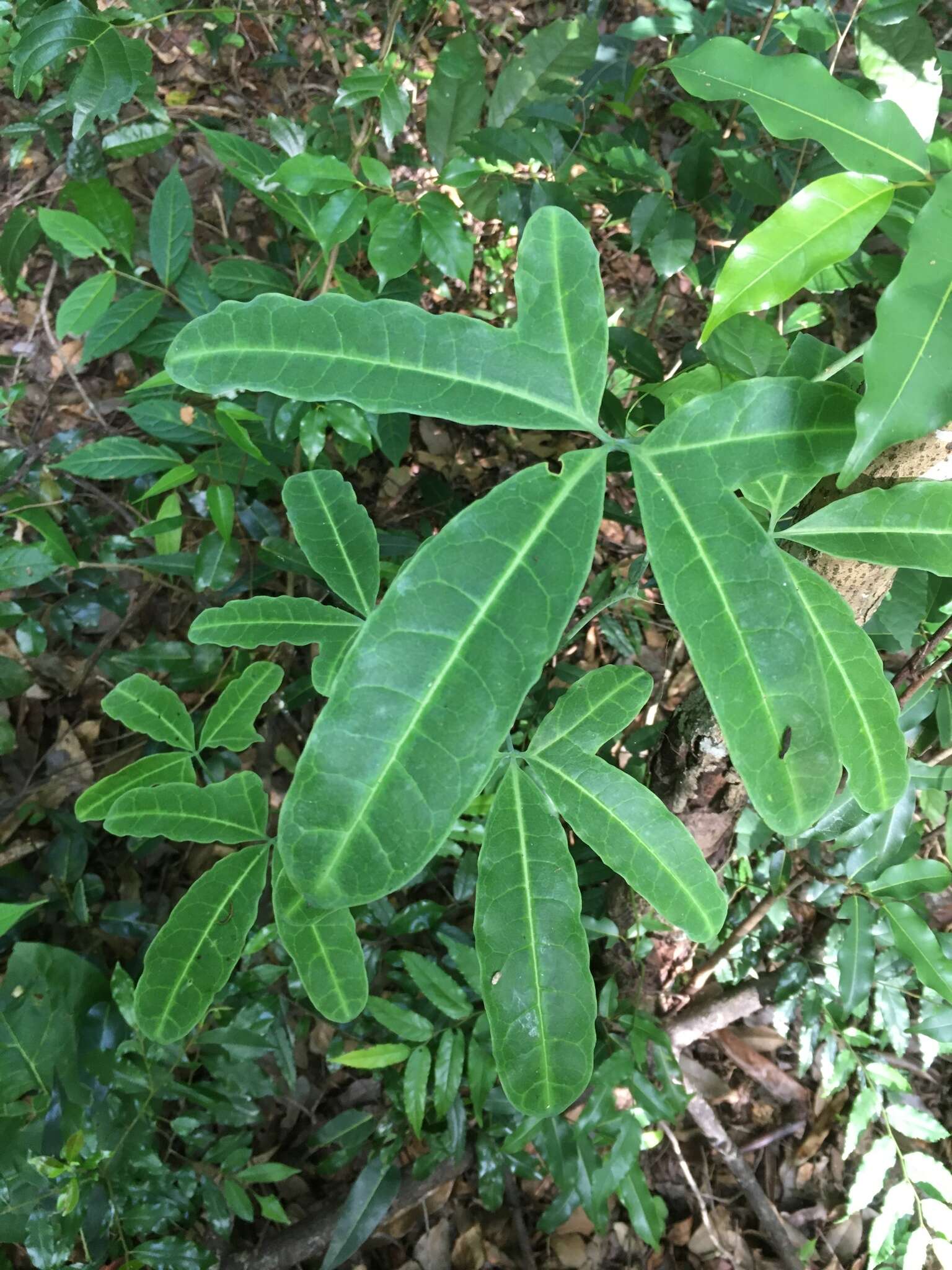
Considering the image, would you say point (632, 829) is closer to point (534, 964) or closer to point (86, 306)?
point (534, 964)

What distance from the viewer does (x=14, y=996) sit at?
57.7 inches

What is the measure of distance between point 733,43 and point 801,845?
53.2 inches

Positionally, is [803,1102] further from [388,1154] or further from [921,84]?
[921,84]

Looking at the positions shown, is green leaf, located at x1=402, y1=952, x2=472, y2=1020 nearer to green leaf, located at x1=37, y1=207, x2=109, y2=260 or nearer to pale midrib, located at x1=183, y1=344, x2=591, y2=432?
pale midrib, located at x1=183, y1=344, x2=591, y2=432

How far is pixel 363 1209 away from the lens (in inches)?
62.4

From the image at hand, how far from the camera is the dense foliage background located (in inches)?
53.3

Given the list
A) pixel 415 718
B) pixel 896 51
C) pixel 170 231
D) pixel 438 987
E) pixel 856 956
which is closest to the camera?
pixel 415 718

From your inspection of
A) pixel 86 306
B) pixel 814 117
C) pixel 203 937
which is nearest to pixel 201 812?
pixel 203 937

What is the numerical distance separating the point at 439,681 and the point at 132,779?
35.3 inches

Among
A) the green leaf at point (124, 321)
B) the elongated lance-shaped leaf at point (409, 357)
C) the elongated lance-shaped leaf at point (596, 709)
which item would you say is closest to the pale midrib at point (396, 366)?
the elongated lance-shaped leaf at point (409, 357)

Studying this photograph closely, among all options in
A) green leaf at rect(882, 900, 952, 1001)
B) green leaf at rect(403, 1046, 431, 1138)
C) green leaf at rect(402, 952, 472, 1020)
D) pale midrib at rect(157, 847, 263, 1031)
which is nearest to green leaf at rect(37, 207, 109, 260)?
pale midrib at rect(157, 847, 263, 1031)

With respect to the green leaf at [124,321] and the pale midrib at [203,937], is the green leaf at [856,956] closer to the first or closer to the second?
the pale midrib at [203,937]

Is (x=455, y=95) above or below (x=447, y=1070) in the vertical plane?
above

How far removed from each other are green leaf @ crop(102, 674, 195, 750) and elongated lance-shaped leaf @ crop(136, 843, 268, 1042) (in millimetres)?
339
